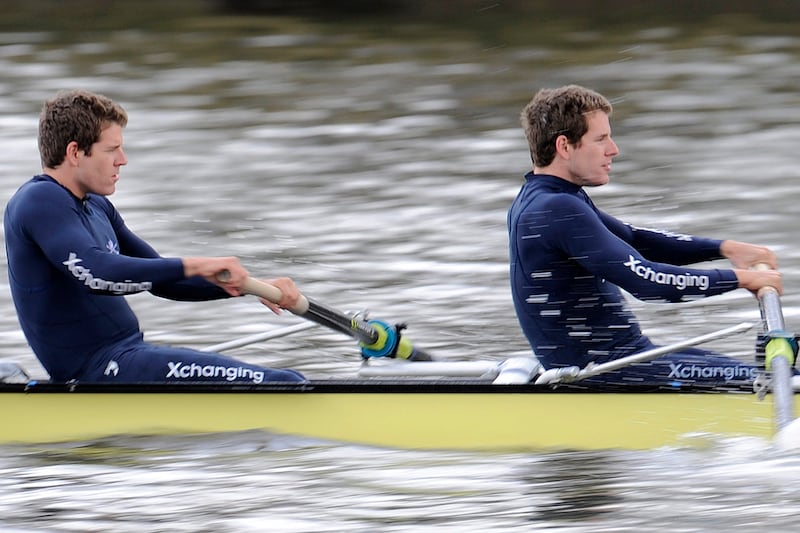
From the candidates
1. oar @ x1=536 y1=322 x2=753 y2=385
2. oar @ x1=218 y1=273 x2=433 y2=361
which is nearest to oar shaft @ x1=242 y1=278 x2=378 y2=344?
oar @ x1=218 y1=273 x2=433 y2=361

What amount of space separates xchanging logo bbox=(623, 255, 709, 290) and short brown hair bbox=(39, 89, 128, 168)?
1.85m

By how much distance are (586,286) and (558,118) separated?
584 millimetres

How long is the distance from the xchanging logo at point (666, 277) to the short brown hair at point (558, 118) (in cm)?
48

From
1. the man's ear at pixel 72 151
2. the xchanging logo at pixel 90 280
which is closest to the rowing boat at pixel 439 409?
the xchanging logo at pixel 90 280

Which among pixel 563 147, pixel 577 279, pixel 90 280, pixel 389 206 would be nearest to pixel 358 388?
pixel 577 279

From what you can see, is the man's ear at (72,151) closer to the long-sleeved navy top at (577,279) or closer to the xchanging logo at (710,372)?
the long-sleeved navy top at (577,279)

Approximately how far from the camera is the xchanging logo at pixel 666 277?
485 cm

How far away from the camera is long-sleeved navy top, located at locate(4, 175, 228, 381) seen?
4852 millimetres

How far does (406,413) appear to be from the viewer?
4.96 metres

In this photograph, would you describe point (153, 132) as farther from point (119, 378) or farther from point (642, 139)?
point (119, 378)

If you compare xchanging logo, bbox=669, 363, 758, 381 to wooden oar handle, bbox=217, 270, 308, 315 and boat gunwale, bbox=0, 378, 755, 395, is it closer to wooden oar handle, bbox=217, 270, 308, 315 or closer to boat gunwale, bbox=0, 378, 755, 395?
boat gunwale, bbox=0, 378, 755, 395

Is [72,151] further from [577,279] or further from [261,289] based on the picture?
[577,279]

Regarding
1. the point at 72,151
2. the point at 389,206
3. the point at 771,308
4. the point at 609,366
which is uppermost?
the point at 72,151

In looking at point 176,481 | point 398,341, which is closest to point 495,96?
point 398,341
